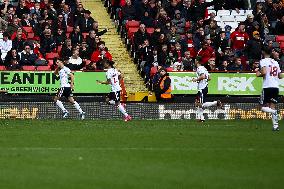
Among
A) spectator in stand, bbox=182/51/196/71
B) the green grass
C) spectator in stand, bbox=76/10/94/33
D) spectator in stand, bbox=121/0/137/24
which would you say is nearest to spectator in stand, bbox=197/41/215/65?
spectator in stand, bbox=182/51/196/71

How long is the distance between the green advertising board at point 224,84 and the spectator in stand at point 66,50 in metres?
3.69

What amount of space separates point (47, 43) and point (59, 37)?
527mm

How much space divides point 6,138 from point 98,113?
9193 mm

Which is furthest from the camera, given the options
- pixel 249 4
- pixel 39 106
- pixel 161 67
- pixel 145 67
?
pixel 249 4

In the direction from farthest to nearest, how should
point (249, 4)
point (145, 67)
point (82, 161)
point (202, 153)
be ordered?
point (249, 4), point (145, 67), point (202, 153), point (82, 161)

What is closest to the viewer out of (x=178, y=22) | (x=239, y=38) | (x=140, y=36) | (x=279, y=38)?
(x=140, y=36)

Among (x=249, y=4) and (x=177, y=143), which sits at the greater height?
(x=249, y=4)

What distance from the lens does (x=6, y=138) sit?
2212 centimetres

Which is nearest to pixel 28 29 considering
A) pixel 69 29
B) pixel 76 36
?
pixel 69 29

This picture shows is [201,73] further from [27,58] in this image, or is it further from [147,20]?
[147,20]

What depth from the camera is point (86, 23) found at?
36438mm

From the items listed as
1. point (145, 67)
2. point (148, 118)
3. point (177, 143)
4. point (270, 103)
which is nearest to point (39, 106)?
point (148, 118)

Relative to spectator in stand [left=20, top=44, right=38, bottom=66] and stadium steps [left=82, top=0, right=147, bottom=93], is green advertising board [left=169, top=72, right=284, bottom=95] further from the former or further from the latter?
spectator in stand [left=20, top=44, right=38, bottom=66]

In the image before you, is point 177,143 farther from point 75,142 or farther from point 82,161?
point 82,161
